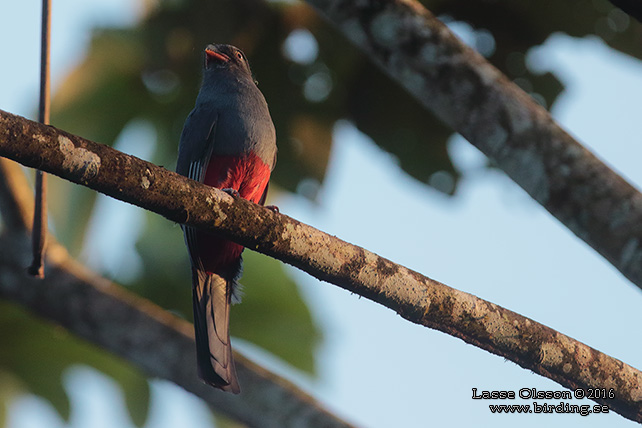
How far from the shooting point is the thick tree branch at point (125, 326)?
3355 mm

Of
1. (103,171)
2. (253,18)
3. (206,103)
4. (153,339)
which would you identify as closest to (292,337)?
(153,339)

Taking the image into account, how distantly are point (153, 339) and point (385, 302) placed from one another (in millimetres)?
1894

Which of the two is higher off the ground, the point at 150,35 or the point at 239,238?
the point at 239,238

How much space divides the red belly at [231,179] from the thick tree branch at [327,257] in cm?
71

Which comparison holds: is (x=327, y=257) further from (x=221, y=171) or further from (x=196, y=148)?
(x=196, y=148)

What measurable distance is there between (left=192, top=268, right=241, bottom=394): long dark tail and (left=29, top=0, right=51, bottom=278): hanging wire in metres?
0.64

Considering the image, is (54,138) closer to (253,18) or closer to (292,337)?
(253,18)

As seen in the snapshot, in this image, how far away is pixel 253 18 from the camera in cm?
457

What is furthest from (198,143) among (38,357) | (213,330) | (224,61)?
(38,357)

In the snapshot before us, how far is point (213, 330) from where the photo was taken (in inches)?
113

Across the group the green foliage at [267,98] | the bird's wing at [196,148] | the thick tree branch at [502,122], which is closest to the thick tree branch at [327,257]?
the thick tree branch at [502,122]

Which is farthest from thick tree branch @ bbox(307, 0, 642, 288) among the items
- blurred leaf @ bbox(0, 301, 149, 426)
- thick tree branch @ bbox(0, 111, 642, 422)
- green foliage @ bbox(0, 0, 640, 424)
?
blurred leaf @ bbox(0, 301, 149, 426)

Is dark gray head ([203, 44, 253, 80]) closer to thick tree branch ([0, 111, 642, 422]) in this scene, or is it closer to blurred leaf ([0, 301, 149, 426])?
thick tree branch ([0, 111, 642, 422])

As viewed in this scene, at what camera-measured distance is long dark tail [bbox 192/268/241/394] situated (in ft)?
8.93
